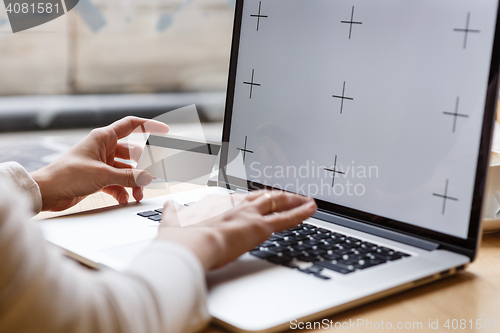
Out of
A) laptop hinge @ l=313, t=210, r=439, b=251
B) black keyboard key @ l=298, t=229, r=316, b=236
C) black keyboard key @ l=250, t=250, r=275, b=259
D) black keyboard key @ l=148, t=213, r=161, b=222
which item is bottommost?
black keyboard key @ l=148, t=213, r=161, b=222

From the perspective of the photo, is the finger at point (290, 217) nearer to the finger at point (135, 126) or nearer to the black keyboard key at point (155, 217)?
the black keyboard key at point (155, 217)

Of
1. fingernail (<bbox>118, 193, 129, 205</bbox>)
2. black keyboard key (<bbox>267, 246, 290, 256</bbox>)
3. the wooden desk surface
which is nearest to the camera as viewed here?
the wooden desk surface

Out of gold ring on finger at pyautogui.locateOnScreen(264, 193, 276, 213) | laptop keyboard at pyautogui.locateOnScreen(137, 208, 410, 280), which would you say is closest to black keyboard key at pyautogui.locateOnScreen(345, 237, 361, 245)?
laptop keyboard at pyautogui.locateOnScreen(137, 208, 410, 280)

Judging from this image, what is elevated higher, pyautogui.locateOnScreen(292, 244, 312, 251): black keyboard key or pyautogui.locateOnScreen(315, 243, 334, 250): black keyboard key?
pyautogui.locateOnScreen(315, 243, 334, 250): black keyboard key

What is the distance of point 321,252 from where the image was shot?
1.81ft

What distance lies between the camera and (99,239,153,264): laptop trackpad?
1.76ft

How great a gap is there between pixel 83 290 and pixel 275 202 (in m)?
0.27

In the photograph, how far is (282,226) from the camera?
0.55 m

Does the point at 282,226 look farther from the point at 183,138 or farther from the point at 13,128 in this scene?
the point at 13,128

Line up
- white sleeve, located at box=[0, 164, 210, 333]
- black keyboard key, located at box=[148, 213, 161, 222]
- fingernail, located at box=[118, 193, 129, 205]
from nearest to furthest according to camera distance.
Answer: white sleeve, located at box=[0, 164, 210, 333] → black keyboard key, located at box=[148, 213, 161, 222] → fingernail, located at box=[118, 193, 129, 205]

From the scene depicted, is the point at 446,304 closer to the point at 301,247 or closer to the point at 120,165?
the point at 301,247

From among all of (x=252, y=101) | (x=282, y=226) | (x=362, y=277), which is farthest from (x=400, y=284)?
(x=252, y=101)

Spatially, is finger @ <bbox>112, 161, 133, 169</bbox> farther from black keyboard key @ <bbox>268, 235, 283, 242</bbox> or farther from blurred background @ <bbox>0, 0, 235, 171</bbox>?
blurred background @ <bbox>0, 0, 235, 171</bbox>

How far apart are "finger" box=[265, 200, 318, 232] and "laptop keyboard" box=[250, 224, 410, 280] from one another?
31 mm
